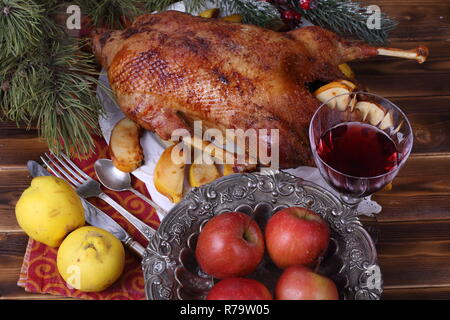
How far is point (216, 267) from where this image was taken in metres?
0.82

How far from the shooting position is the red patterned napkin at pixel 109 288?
992mm

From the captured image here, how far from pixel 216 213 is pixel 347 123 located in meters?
0.30

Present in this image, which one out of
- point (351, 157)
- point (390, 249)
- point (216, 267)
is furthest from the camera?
point (390, 249)

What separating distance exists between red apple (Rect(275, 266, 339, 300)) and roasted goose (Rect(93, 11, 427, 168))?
295 mm

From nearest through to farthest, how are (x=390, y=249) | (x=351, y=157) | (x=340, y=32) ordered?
(x=351, y=157)
(x=390, y=249)
(x=340, y=32)

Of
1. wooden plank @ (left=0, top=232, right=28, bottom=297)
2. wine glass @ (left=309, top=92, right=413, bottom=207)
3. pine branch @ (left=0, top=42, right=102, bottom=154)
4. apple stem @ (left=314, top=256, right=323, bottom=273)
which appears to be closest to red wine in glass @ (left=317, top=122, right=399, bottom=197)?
wine glass @ (left=309, top=92, right=413, bottom=207)

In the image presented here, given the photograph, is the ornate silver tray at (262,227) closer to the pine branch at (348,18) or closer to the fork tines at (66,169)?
the fork tines at (66,169)

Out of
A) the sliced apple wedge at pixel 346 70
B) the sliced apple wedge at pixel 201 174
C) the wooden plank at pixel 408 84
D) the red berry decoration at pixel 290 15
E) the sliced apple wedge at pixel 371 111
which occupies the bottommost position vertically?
the sliced apple wedge at pixel 201 174

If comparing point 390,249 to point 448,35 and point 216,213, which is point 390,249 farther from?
point 448,35

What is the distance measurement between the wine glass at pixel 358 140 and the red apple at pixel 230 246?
0.60ft

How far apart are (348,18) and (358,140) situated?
423 millimetres

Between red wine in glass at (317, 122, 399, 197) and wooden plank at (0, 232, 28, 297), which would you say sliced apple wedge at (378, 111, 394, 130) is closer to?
red wine in glass at (317, 122, 399, 197)

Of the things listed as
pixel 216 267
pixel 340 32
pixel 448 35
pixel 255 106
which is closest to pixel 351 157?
pixel 255 106

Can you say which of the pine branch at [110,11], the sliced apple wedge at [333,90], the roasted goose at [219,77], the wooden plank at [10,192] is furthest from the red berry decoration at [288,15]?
the wooden plank at [10,192]
